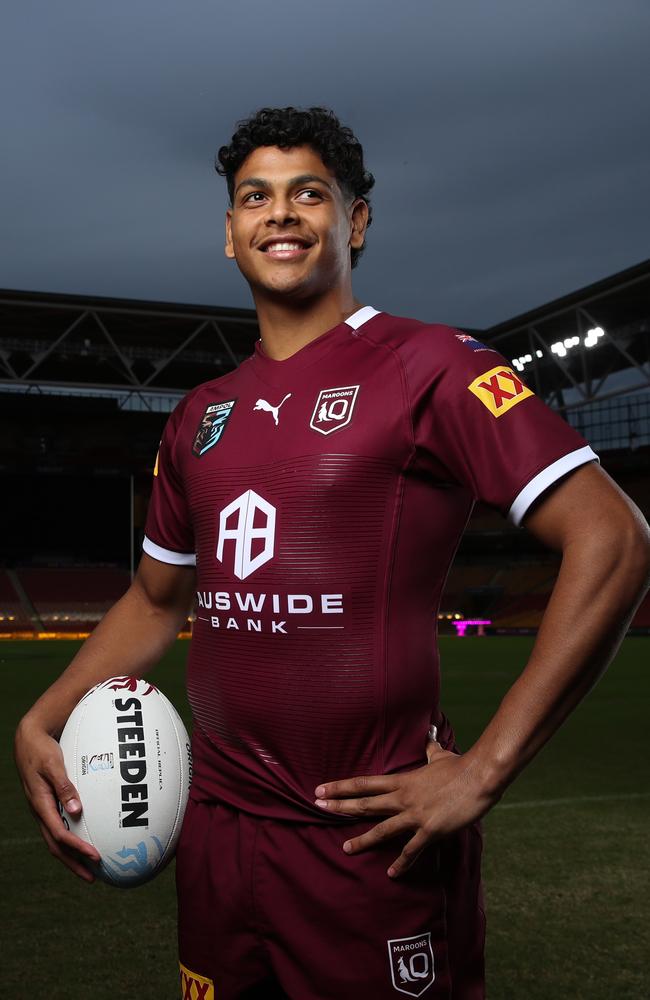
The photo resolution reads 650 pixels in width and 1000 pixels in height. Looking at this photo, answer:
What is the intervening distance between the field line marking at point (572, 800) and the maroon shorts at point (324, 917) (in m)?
5.07

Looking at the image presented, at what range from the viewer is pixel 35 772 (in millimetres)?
2195

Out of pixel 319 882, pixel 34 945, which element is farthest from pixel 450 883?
pixel 34 945

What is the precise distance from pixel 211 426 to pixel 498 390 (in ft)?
2.42

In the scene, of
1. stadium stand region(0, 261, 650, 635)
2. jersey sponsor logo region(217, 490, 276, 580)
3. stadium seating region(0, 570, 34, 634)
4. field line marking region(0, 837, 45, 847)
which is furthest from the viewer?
stadium seating region(0, 570, 34, 634)

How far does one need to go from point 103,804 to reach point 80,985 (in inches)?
90.4

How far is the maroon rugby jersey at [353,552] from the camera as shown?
191 centimetres

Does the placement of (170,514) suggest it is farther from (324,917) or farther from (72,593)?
(72,593)

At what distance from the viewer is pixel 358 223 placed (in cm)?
237

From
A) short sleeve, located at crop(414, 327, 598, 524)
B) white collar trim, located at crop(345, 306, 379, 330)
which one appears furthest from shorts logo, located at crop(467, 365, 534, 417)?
white collar trim, located at crop(345, 306, 379, 330)

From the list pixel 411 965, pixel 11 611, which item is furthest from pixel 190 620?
pixel 411 965

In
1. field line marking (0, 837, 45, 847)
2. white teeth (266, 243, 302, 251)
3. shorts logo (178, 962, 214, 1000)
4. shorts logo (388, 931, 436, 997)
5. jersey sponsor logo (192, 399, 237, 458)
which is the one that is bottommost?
field line marking (0, 837, 45, 847)

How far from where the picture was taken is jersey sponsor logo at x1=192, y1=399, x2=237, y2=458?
7.38ft

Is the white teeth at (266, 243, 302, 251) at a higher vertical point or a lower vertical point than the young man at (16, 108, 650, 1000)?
higher

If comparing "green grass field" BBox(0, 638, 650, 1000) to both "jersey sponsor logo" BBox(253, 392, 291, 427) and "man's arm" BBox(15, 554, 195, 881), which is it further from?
"jersey sponsor logo" BBox(253, 392, 291, 427)
